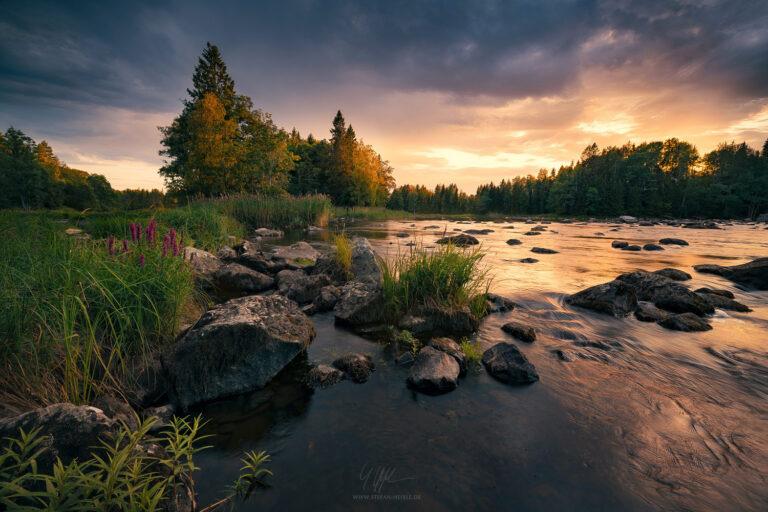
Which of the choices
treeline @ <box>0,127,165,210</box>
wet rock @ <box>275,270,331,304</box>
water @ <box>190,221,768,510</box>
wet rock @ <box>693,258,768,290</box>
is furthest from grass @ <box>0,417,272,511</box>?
treeline @ <box>0,127,165,210</box>

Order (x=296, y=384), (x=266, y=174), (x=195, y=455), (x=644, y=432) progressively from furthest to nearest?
1. (x=266, y=174)
2. (x=296, y=384)
3. (x=644, y=432)
4. (x=195, y=455)

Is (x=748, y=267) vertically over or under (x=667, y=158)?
under

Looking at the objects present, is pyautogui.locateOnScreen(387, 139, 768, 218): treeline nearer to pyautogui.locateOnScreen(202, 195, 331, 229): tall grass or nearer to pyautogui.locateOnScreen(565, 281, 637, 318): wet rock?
pyautogui.locateOnScreen(202, 195, 331, 229): tall grass

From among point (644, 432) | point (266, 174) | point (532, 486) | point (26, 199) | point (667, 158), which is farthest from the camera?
point (667, 158)

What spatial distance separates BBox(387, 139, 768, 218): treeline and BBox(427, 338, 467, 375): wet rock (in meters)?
76.8

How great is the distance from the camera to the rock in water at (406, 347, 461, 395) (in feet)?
11.8

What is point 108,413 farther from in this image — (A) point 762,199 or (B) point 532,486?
(A) point 762,199

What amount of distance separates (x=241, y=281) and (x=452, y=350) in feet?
19.3

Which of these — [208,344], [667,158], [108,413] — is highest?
[667,158]

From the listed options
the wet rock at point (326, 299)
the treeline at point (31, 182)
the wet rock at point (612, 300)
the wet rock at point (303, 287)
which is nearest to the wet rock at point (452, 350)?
the wet rock at point (326, 299)

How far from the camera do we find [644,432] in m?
2.97

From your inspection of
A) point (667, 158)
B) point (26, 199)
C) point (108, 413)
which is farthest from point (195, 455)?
point (667, 158)

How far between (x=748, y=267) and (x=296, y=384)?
562 inches

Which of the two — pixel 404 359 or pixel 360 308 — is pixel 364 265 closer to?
pixel 360 308
